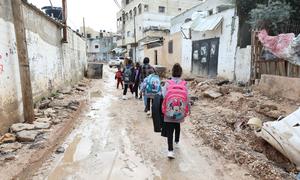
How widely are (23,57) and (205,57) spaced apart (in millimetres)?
9926

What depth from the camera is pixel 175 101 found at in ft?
12.1

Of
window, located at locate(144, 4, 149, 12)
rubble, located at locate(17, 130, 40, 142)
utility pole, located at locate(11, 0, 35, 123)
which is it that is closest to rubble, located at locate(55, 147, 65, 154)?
rubble, located at locate(17, 130, 40, 142)

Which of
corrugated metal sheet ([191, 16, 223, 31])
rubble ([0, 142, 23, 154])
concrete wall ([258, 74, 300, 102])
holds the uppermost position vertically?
corrugated metal sheet ([191, 16, 223, 31])

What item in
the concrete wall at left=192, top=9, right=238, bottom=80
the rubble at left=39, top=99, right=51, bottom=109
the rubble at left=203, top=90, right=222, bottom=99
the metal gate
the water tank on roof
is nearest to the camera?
the rubble at left=39, top=99, right=51, bottom=109

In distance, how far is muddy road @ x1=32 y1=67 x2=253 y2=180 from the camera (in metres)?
3.41

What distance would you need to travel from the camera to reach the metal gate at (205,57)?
12.0 metres

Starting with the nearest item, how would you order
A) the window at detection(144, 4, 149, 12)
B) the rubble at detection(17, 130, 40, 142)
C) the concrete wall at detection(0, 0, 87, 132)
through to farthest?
the rubble at detection(17, 130, 40, 142)
the concrete wall at detection(0, 0, 87, 132)
the window at detection(144, 4, 149, 12)

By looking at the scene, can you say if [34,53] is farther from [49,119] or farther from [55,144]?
[55,144]

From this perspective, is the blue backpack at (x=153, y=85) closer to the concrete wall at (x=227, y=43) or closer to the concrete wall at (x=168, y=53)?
the concrete wall at (x=227, y=43)

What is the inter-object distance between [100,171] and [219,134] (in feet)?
8.40

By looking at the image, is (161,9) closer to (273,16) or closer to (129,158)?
(273,16)

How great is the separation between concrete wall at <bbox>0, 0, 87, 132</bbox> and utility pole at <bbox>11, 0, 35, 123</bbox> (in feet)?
0.38

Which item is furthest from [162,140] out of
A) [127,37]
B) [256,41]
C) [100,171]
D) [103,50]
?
[103,50]

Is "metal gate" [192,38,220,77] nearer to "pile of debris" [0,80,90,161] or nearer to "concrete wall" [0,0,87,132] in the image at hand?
"concrete wall" [0,0,87,132]
